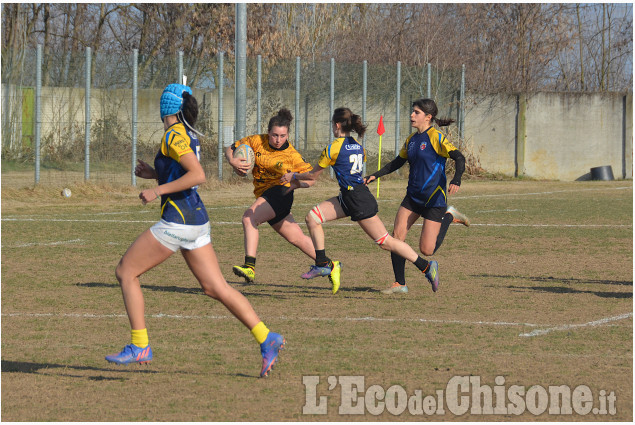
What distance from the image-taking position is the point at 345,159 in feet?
33.7

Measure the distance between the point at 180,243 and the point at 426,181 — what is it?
427 centimetres

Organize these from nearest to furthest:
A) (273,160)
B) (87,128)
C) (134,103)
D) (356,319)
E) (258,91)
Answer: (356,319) → (273,160) → (87,128) → (134,103) → (258,91)

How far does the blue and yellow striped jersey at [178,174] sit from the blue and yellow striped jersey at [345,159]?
3.57 m

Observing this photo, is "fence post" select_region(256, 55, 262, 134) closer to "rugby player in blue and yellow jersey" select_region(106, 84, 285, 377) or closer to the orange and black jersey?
the orange and black jersey

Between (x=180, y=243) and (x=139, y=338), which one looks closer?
(x=180, y=243)

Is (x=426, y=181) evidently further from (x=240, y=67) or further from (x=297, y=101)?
(x=297, y=101)

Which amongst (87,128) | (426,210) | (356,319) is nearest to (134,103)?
(87,128)

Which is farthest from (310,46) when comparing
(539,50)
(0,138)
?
(0,138)

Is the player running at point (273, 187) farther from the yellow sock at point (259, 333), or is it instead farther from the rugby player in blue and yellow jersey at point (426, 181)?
the yellow sock at point (259, 333)

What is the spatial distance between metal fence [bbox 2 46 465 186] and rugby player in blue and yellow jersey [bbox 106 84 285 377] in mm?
17369

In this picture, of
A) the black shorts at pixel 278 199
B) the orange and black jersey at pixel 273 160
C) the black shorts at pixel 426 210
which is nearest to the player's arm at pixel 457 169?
the black shorts at pixel 426 210

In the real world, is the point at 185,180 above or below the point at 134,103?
below

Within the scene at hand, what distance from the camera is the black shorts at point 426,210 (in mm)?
10477

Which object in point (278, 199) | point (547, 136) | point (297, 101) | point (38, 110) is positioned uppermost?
point (297, 101)
